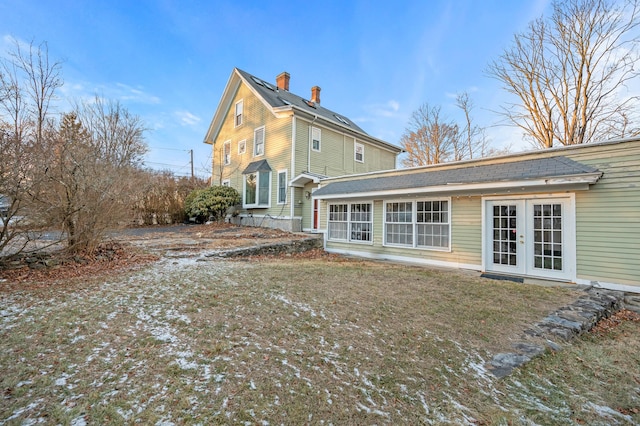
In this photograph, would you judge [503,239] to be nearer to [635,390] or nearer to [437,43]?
[635,390]

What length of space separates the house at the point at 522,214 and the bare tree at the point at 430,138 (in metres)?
15.0

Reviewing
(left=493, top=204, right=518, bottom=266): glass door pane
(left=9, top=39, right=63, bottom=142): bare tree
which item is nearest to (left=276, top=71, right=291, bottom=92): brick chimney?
(left=9, top=39, right=63, bottom=142): bare tree

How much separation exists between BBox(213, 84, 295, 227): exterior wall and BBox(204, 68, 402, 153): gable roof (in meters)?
0.47

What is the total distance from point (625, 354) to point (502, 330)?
1332 millimetres

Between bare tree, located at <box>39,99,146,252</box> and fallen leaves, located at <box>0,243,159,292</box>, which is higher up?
bare tree, located at <box>39,99,146,252</box>

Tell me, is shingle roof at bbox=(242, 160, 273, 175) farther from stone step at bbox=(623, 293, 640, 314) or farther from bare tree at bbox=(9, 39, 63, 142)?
stone step at bbox=(623, 293, 640, 314)

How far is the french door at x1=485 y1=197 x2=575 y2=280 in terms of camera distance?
665cm

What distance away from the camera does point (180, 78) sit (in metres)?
16.1

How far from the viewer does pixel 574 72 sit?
47.9 feet

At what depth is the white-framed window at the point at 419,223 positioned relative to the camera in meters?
8.79

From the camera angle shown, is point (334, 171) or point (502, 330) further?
point (334, 171)

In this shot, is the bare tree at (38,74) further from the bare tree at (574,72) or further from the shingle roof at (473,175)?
the bare tree at (574,72)

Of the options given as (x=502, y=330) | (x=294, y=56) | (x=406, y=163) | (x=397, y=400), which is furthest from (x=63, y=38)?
(x=406, y=163)

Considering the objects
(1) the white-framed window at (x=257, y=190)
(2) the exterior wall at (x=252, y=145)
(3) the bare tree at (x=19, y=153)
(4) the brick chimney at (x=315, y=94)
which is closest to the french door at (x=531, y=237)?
(2) the exterior wall at (x=252, y=145)
